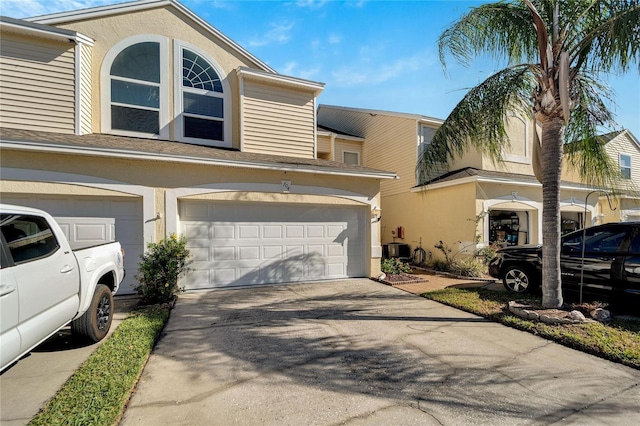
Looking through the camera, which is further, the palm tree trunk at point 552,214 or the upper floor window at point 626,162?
the upper floor window at point 626,162

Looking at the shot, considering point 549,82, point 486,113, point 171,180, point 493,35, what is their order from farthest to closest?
point 171,180, point 486,113, point 493,35, point 549,82

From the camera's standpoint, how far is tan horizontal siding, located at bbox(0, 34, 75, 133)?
7297mm

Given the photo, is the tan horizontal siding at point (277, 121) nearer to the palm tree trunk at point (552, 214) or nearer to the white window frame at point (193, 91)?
the white window frame at point (193, 91)

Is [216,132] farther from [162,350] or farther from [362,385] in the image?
[362,385]

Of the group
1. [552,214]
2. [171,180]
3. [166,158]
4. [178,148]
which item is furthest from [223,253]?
[552,214]

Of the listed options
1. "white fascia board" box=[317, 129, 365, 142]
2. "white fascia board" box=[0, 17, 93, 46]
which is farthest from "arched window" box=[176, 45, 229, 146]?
"white fascia board" box=[317, 129, 365, 142]

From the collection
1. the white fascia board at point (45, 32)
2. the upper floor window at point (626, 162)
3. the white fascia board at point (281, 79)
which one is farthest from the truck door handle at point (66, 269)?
the upper floor window at point (626, 162)

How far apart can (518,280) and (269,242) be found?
20.4ft

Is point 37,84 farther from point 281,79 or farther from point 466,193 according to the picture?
point 466,193

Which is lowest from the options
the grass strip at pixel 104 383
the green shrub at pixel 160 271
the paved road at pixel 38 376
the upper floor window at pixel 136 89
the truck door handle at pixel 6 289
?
the paved road at pixel 38 376

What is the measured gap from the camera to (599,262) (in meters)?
5.98

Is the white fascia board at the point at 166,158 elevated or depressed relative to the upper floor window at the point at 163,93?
depressed

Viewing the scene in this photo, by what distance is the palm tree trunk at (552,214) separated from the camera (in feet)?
19.0

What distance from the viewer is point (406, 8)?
7223 mm
